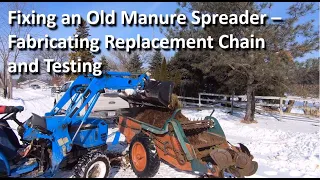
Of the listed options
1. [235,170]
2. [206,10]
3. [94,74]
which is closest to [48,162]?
[94,74]

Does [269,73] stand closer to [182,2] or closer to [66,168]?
[182,2]

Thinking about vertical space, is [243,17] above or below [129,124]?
above

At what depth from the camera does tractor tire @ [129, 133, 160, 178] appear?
509cm

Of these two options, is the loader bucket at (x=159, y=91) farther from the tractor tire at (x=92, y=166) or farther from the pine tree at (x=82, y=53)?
the pine tree at (x=82, y=53)

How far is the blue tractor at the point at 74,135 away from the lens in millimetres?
4586

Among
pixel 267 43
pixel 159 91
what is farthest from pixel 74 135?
pixel 267 43

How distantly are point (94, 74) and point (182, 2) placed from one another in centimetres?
713

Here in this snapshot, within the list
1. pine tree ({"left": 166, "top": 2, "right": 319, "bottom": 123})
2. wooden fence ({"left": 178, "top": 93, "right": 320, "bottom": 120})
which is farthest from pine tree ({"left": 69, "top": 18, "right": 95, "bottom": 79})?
pine tree ({"left": 166, "top": 2, "right": 319, "bottom": 123})

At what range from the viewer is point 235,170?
15.7 feet

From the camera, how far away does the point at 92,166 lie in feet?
15.5

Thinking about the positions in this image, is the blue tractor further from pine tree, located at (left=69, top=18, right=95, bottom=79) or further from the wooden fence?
pine tree, located at (left=69, top=18, right=95, bottom=79)

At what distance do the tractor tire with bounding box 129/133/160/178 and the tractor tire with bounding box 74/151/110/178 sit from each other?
0.70 metres

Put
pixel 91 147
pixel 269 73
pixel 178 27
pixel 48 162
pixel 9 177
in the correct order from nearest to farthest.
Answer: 1. pixel 9 177
2. pixel 48 162
3. pixel 91 147
4. pixel 269 73
5. pixel 178 27

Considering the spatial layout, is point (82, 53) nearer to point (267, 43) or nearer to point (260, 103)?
point (260, 103)
